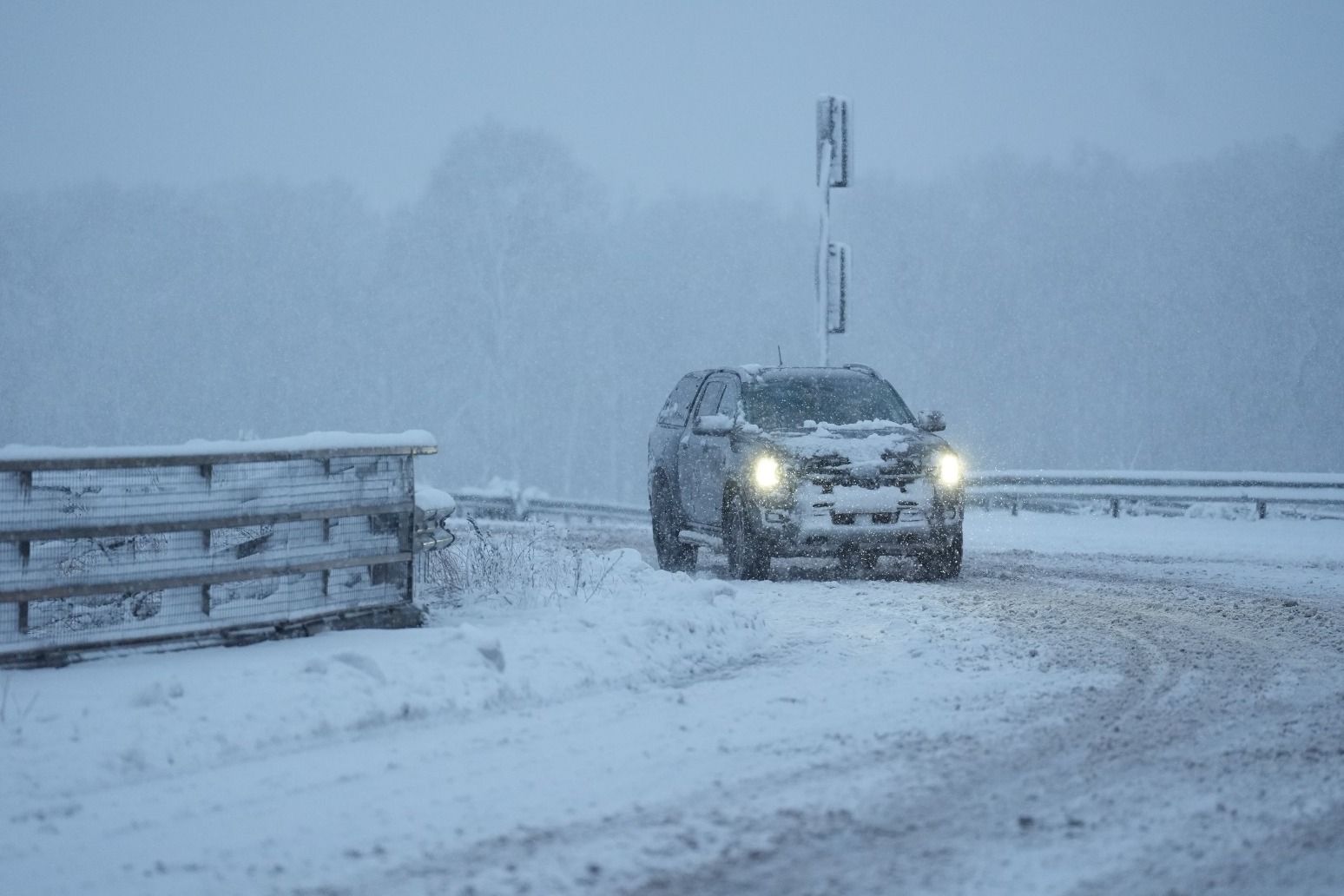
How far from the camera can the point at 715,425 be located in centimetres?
1376

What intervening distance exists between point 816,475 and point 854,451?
1.36 ft

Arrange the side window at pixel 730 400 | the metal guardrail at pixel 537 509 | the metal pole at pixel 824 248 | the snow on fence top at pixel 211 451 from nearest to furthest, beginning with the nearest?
the snow on fence top at pixel 211 451
the side window at pixel 730 400
the metal pole at pixel 824 248
the metal guardrail at pixel 537 509

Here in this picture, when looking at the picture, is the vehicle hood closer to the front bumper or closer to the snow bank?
the front bumper

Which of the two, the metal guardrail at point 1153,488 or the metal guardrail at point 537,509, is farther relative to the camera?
the metal guardrail at point 537,509

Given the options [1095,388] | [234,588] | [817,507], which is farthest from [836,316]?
[1095,388]

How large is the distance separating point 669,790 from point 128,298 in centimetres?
6414

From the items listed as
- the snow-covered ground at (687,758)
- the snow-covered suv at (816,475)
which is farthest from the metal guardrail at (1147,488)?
the snow-covered ground at (687,758)

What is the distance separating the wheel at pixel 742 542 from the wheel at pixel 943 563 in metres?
1.39

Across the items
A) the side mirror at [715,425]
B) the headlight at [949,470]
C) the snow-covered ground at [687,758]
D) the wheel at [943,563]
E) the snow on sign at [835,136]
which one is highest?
the snow on sign at [835,136]

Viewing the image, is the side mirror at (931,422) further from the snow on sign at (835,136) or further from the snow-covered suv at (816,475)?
the snow on sign at (835,136)

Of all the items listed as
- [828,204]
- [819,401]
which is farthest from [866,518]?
[828,204]

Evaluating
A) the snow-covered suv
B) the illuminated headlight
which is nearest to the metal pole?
the snow-covered suv

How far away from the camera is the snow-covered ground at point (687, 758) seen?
16.3 ft

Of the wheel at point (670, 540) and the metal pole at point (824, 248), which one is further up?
the metal pole at point (824, 248)
